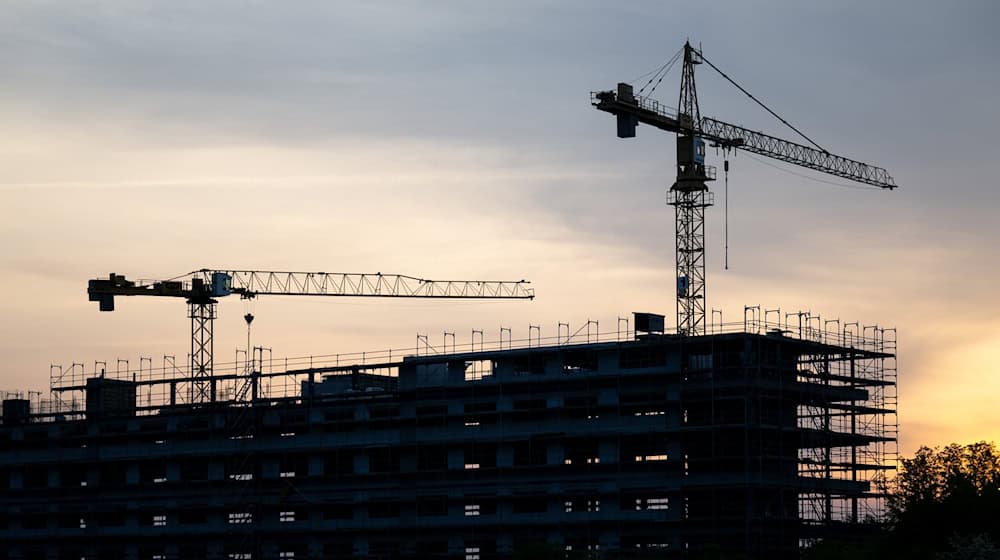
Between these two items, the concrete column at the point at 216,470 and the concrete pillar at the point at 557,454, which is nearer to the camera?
the concrete pillar at the point at 557,454

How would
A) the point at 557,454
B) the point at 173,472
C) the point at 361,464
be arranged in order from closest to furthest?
1. the point at 557,454
2. the point at 361,464
3. the point at 173,472

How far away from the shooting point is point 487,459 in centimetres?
16262

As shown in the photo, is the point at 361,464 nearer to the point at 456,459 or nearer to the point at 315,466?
the point at 315,466

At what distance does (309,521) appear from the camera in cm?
17188

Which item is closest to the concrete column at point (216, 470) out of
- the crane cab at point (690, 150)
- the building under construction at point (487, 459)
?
the building under construction at point (487, 459)

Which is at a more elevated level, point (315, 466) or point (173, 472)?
point (315, 466)

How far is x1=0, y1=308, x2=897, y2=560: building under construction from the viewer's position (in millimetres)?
150375

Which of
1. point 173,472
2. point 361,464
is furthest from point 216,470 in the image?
point 361,464

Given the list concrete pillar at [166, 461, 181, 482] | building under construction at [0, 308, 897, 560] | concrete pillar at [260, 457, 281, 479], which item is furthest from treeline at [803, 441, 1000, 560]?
concrete pillar at [166, 461, 181, 482]


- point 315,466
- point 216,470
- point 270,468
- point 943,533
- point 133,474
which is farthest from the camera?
Answer: point 133,474

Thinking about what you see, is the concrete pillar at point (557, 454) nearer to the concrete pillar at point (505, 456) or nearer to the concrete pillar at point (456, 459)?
the concrete pillar at point (505, 456)

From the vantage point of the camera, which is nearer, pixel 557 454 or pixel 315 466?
pixel 557 454

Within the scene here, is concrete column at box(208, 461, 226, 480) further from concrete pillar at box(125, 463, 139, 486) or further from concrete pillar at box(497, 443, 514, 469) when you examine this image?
concrete pillar at box(497, 443, 514, 469)

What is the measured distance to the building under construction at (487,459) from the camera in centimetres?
15038
